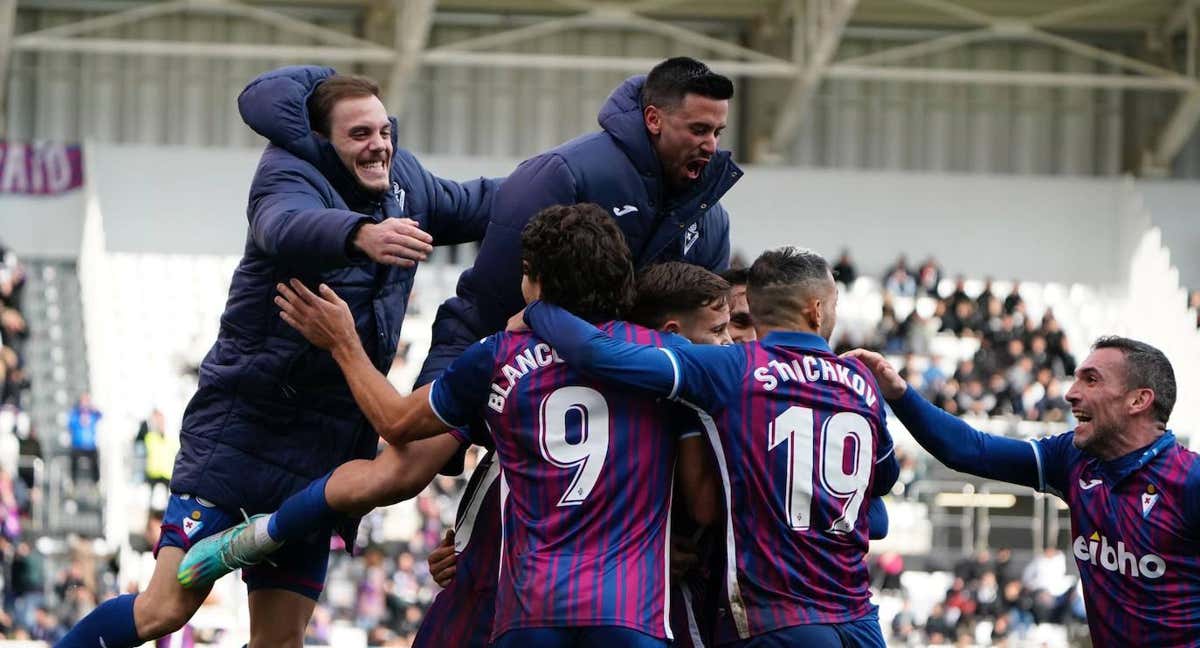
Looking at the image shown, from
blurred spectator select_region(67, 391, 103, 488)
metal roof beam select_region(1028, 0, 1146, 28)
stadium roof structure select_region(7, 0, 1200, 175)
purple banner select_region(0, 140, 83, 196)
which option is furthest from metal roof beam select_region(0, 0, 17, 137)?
metal roof beam select_region(1028, 0, 1146, 28)

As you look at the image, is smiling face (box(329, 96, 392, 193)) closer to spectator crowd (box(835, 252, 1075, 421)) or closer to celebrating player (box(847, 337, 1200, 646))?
celebrating player (box(847, 337, 1200, 646))

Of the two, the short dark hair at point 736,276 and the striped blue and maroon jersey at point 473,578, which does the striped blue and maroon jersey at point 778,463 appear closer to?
the striped blue and maroon jersey at point 473,578

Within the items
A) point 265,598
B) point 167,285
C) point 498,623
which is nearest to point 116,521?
point 167,285

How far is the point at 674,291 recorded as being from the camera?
517cm

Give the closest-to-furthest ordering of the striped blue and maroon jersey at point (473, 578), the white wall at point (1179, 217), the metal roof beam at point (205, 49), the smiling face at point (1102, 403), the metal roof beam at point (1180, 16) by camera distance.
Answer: the striped blue and maroon jersey at point (473, 578), the smiling face at point (1102, 403), the metal roof beam at point (205, 49), the metal roof beam at point (1180, 16), the white wall at point (1179, 217)

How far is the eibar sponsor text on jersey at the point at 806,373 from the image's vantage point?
193 inches

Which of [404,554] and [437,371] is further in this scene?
[404,554]

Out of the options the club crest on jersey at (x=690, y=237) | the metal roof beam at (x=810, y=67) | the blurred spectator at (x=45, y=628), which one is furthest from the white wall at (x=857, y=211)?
the club crest on jersey at (x=690, y=237)

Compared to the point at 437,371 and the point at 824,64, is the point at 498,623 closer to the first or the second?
the point at 437,371

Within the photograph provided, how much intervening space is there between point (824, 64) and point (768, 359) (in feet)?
70.2

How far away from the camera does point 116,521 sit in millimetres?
19875

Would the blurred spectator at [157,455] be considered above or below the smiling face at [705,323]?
below

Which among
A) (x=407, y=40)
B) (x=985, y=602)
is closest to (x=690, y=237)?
(x=985, y=602)

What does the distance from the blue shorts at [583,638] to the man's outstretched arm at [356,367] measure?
0.67 meters
